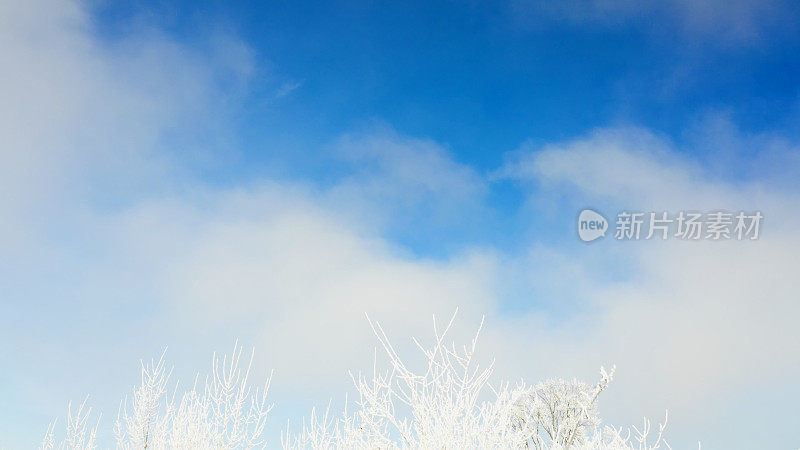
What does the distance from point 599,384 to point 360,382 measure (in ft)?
9.92

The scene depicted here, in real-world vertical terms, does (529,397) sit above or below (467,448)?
above

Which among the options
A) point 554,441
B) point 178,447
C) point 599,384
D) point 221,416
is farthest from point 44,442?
point 599,384

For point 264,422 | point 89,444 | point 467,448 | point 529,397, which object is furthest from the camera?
point 529,397

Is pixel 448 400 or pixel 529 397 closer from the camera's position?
pixel 448 400

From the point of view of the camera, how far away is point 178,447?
528 inches

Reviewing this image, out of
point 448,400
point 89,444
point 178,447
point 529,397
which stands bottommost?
point 448,400

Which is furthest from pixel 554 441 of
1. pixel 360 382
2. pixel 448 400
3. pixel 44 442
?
pixel 44 442

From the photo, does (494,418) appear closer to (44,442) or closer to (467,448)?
(467,448)

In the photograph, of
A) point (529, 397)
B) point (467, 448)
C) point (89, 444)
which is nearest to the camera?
point (467, 448)

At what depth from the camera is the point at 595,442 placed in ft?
24.5

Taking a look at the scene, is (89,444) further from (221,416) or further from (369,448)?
(369,448)

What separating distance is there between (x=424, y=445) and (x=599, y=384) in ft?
7.43

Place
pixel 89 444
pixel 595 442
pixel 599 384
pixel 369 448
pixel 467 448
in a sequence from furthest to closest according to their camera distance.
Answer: pixel 89 444
pixel 369 448
pixel 595 442
pixel 467 448
pixel 599 384

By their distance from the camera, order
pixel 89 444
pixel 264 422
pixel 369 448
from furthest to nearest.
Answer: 1. pixel 89 444
2. pixel 264 422
3. pixel 369 448
